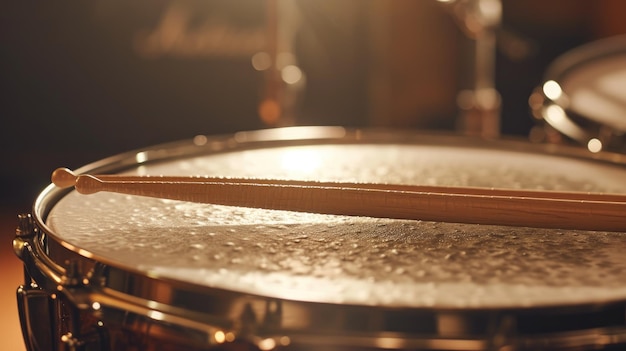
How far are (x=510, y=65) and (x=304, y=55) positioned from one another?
0.85m

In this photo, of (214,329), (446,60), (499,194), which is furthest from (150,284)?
(446,60)

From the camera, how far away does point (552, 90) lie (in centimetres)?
124

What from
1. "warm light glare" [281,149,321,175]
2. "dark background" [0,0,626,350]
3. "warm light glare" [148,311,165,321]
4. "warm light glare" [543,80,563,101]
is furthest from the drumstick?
"dark background" [0,0,626,350]

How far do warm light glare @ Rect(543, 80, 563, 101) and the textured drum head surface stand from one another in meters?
0.38

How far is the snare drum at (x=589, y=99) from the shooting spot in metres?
1.08

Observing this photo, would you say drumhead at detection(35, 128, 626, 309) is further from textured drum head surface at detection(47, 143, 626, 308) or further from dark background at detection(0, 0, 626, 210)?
dark background at detection(0, 0, 626, 210)

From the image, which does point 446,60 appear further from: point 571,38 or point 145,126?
point 145,126

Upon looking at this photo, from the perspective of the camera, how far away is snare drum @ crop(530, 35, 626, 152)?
1.08m

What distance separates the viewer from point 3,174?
2.84 m

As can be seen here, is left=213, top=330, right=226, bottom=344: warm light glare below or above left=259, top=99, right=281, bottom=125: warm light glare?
below

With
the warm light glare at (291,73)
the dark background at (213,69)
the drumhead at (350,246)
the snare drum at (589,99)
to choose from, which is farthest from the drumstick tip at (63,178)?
the dark background at (213,69)

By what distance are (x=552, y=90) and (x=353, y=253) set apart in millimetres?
780

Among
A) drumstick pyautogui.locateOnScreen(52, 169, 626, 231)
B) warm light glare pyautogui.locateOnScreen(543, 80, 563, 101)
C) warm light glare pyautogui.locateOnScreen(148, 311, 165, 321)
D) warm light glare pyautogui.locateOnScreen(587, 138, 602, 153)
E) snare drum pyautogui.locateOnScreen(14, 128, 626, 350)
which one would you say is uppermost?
warm light glare pyautogui.locateOnScreen(543, 80, 563, 101)

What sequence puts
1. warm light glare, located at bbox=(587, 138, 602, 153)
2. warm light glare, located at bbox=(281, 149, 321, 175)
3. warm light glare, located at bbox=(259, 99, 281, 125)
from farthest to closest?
warm light glare, located at bbox=(259, 99, 281, 125) < warm light glare, located at bbox=(587, 138, 602, 153) < warm light glare, located at bbox=(281, 149, 321, 175)
